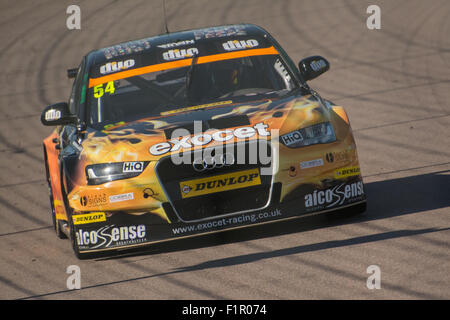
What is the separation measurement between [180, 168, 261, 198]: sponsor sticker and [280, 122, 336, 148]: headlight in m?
0.33

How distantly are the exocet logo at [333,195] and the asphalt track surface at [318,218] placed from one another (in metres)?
0.22

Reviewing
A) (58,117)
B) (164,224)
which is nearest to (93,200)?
(164,224)

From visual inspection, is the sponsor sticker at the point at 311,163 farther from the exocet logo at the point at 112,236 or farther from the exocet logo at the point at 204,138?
the exocet logo at the point at 112,236

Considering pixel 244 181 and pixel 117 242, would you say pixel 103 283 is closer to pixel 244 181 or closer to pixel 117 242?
pixel 117 242

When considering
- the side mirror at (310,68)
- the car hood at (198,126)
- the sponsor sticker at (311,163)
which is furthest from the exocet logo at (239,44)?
the sponsor sticker at (311,163)

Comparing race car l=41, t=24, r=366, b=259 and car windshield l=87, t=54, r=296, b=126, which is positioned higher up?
car windshield l=87, t=54, r=296, b=126

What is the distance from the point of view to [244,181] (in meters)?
7.10

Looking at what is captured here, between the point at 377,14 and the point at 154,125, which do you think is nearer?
the point at 154,125

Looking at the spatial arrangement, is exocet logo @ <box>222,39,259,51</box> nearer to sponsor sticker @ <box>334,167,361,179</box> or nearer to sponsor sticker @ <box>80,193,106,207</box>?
sponsor sticker @ <box>334,167,361,179</box>

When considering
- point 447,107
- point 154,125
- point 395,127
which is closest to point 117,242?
point 154,125

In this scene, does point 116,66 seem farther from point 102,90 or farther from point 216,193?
point 216,193

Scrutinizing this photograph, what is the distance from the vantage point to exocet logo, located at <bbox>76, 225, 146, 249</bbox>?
23.5 ft

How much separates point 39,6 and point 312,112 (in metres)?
17.4

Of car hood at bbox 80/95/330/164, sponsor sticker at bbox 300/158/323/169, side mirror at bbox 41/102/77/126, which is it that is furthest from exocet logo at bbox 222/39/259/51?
sponsor sticker at bbox 300/158/323/169
